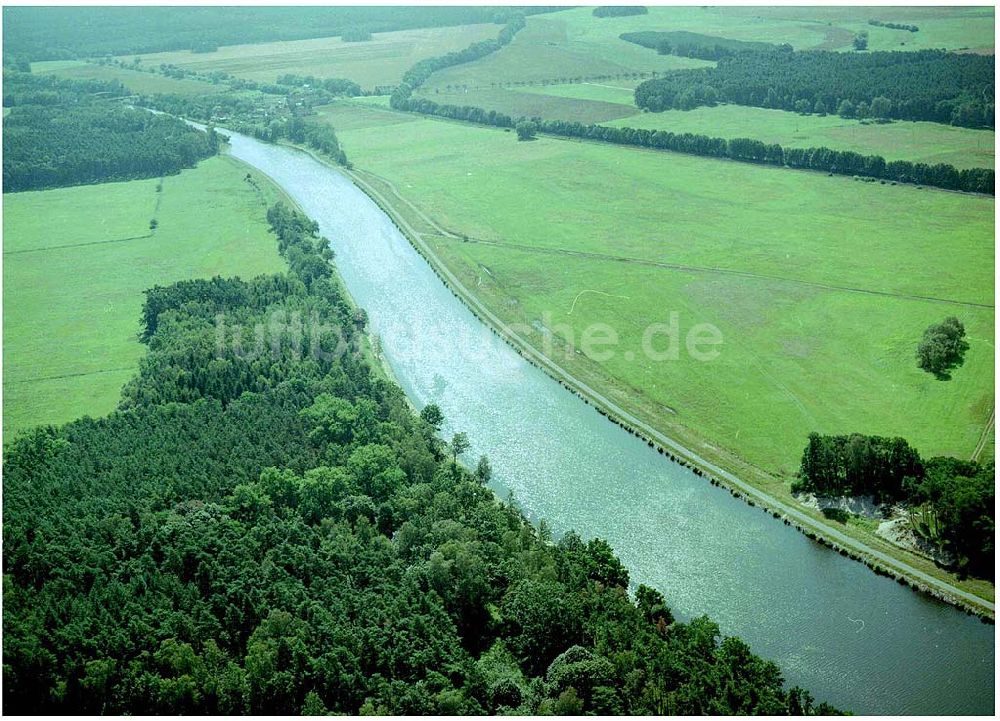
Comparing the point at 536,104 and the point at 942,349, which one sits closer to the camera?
the point at 942,349

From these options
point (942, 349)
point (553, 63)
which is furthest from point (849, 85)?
point (942, 349)

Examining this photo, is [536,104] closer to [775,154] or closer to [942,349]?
[775,154]

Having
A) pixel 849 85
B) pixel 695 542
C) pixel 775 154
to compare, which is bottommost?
pixel 695 542

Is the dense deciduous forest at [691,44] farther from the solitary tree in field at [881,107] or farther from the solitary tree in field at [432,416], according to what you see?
the solitary tree in field at [432,416]

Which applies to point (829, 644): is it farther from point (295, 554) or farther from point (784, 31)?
point (784, 31)

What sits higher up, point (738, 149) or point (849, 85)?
point (849, 85)

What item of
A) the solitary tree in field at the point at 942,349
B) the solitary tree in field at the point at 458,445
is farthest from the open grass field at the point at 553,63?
the solitary tree in field at the point at 458,445

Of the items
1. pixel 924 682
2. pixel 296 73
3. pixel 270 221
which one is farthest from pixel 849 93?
pixel 924 682
